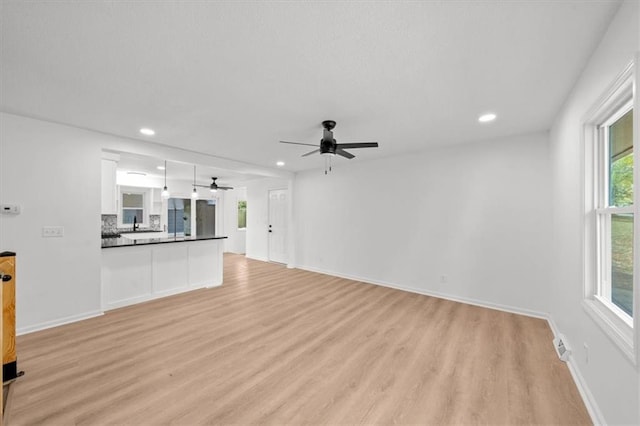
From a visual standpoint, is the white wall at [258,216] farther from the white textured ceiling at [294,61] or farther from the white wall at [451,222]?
the white textured ceiling at [294,61]

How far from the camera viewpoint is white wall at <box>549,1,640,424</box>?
140 cm

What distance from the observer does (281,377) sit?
7.20ft

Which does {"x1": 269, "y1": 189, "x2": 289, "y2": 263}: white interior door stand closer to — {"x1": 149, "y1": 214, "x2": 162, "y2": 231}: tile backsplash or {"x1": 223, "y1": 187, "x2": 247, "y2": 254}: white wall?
{"x1": 223, "y1": 187, "x2": 247, "y2": 254}: white wall

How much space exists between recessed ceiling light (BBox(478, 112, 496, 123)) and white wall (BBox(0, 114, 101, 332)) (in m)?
5.19

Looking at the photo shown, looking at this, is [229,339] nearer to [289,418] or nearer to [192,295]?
[289,418]

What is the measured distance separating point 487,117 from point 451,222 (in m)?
1.81

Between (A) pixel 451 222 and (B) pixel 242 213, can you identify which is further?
(B) pixel 242 213

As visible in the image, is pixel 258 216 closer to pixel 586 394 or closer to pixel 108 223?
pixel 108 223

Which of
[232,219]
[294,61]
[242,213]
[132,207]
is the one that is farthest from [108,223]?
[294,61]

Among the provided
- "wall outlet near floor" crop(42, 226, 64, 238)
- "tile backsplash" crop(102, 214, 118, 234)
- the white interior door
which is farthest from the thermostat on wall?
the white interior door

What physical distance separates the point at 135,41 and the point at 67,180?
277 centimetres

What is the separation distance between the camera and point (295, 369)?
2311 millimetres

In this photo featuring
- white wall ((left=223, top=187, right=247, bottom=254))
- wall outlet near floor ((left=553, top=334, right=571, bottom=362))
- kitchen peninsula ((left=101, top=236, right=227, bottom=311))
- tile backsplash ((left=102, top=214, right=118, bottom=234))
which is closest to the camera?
wall outlet near floor ((left=553, top=334, right=571, bottom=362))

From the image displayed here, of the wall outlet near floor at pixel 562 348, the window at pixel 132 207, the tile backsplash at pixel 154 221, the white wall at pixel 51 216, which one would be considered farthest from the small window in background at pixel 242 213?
the wall outlet near floor at pixel 562 348
